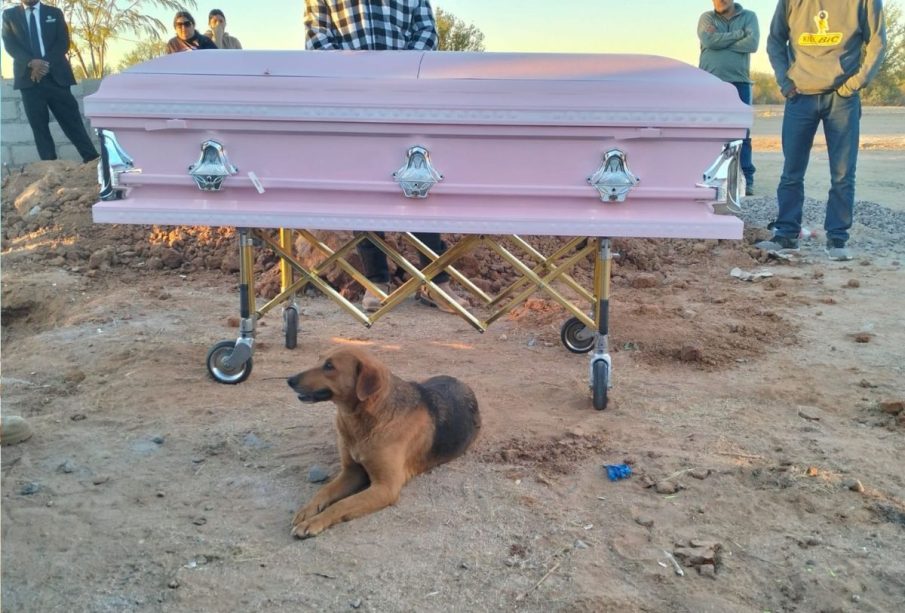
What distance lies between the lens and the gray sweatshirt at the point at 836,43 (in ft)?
22.3

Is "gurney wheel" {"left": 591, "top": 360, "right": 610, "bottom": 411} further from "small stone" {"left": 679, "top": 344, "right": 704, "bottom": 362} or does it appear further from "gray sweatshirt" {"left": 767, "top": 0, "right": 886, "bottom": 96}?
"gray sweatshirt" {"left": 767, "top": 0, "right": 886, "bottom": 96}

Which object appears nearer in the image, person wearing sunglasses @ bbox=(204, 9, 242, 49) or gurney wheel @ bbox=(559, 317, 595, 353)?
gurney wheel @ bbox=(559, 317, 595, 353)

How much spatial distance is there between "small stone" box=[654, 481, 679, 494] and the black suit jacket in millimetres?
9340

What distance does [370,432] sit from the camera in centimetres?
310

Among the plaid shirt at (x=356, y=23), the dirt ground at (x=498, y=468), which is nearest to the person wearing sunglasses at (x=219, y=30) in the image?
the dirt ground at (x=498, y=468)

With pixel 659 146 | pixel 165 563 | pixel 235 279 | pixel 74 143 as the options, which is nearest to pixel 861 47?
pixel 659 146

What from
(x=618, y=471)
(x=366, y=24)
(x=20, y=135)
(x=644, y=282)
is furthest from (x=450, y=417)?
(x=20, y=135)

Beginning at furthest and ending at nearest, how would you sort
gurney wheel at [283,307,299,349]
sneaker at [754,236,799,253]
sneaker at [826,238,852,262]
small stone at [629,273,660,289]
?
1. sneaker at [754,236,799,253]
2. sneaker at [826,238,852,262]
3. small stone at [629,273,660,289]
4. gurney wheel at [283,307,299,349]

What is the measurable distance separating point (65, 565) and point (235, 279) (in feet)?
14.6

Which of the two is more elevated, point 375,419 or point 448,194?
point 448,194

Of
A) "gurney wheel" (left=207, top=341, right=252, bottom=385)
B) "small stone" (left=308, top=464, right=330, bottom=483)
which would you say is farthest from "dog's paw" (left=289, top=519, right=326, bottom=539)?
"gurney wheel" (left=207, top=341, right=252, bottom=385)

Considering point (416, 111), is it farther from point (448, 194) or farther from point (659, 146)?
point (659, 146)

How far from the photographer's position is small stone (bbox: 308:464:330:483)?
3.23m

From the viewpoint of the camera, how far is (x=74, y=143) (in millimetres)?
10125
